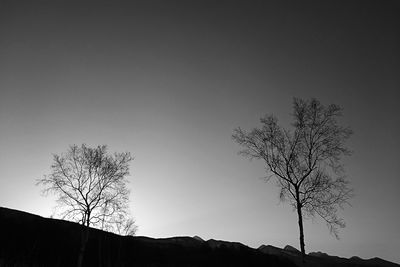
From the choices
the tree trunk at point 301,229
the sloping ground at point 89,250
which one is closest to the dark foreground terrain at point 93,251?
the sloping ground at point 89,250

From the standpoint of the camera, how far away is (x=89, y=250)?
65.2 m

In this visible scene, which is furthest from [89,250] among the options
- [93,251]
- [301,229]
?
[301,229]

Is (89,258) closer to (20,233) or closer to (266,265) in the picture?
(20,233)

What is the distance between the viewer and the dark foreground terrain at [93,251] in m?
53.8

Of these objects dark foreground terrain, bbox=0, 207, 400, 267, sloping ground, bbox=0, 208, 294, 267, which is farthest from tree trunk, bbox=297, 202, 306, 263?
sloping ground, bbox=0, 208, 294, 267

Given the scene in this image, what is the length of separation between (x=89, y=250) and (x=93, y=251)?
41.1 inches

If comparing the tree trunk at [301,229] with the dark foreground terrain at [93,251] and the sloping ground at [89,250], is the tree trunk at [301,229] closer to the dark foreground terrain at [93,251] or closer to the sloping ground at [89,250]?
the dark foreground terrain at [93,251]

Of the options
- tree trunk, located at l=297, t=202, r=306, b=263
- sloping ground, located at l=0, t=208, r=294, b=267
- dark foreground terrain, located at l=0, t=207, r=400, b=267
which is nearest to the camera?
tree trunk, located at l=297, t=202, r=306, b=263

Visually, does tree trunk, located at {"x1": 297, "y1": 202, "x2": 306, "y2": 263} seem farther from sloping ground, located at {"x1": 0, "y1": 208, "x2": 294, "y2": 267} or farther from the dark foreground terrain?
sloping ground, located at {"x1": 0, "y1": 208, "x2": 294, "y2": 267}

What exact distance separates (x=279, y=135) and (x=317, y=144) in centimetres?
272

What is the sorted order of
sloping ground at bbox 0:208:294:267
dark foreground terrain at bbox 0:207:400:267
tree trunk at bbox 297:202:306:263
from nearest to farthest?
tree trunk at bbox 297:202:306:263 → dark foreground terrain at bbox 0:207:400:267 → sloping ground at bbox 0:208:294:267

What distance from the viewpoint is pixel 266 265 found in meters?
74.8

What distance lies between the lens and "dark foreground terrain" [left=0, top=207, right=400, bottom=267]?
53.8 m

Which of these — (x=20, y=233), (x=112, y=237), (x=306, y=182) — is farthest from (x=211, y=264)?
(x=306, y=182)
